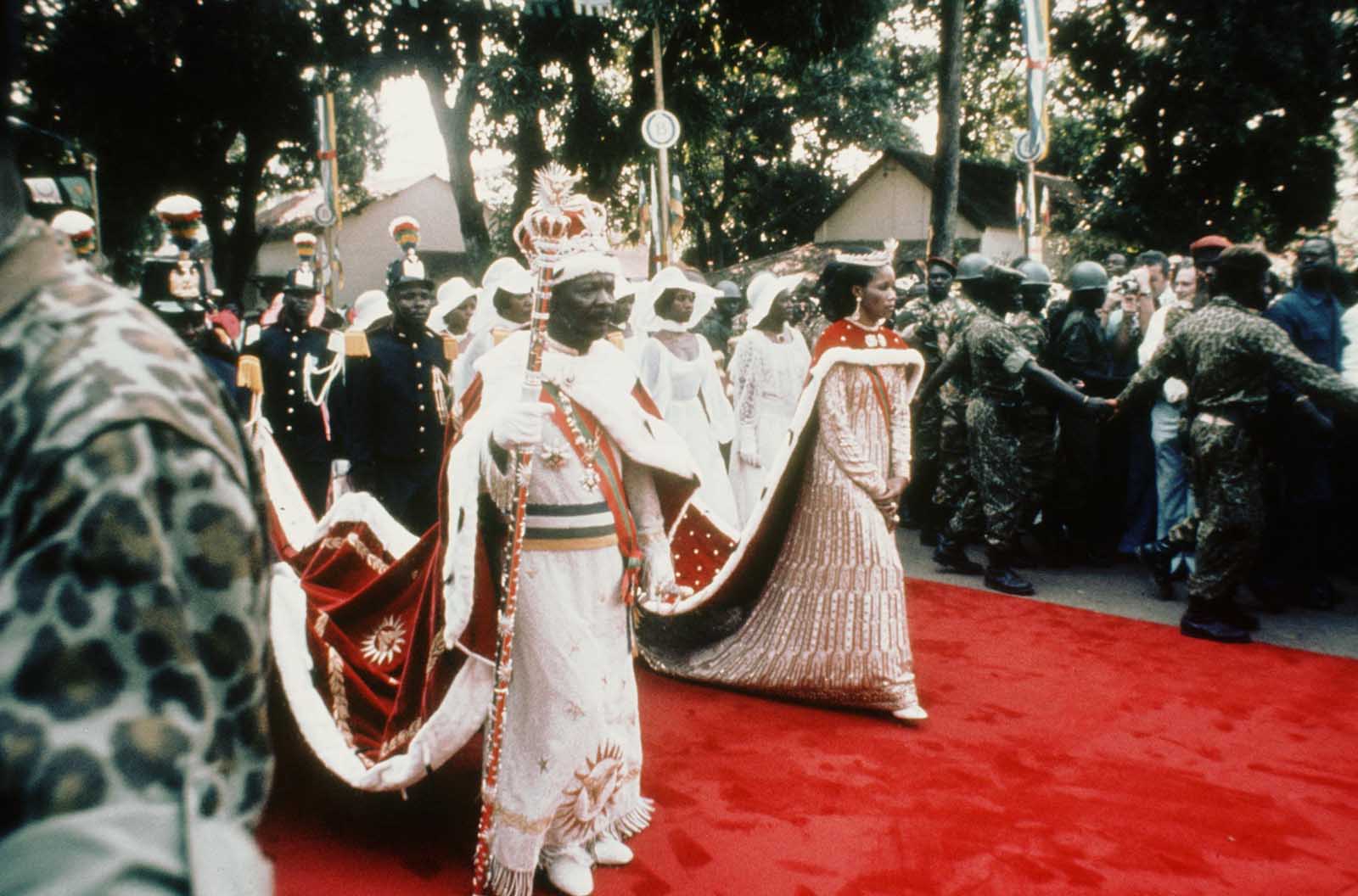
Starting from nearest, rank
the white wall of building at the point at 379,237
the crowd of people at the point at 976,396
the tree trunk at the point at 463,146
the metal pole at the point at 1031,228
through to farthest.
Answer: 1. the crowd of people at the point at 976,396
2. the metal pole at the point at 1031,228
3. the tree trunk at the point at 463,146
4. the white wall of building at the point at 379,237

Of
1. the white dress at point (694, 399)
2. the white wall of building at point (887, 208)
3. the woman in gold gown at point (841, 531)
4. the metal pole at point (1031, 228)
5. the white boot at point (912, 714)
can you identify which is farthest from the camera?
the white wall of building at point (887, 208)

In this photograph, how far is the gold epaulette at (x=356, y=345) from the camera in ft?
17.7

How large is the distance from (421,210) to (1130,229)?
2863cm

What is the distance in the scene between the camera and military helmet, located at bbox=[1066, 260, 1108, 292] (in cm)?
761

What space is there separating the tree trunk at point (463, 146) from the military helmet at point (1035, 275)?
35.1ft

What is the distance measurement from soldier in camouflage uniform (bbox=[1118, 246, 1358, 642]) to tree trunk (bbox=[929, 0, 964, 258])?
24.5 feet

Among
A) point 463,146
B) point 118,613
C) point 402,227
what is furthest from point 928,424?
point 463,146

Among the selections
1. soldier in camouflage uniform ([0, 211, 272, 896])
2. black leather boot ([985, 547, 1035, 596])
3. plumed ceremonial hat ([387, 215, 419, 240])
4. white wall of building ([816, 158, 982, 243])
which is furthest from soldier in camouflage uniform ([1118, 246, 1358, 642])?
white wall of building ([816, 158, 982, 243])

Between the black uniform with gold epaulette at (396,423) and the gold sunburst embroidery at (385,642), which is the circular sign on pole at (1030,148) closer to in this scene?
the black uniform with gold epaulette at (396,423)

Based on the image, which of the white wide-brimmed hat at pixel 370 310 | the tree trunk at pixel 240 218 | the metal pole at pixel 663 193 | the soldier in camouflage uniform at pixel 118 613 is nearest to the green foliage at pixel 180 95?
the tree trunk at pixel 240 218

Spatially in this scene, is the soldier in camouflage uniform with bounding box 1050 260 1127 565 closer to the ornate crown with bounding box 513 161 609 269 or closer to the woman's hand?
the woman's hand

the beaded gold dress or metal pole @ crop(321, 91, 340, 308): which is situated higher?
metal pole @ crop(321, 91, 340, 308)

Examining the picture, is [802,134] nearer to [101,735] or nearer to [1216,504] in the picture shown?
[1216,504]

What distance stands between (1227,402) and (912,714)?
253 centimetres
